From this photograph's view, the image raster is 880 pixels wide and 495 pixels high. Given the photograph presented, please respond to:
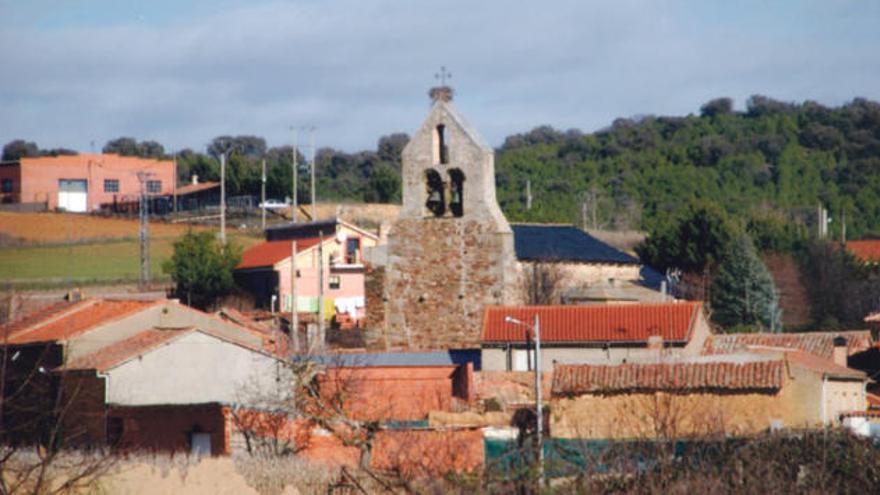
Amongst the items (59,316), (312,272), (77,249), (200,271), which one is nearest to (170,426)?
(59,316)

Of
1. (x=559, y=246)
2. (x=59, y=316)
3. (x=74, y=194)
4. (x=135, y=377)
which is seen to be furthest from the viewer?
(x=74, y=194)

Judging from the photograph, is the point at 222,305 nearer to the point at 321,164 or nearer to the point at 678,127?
the point at 321,164

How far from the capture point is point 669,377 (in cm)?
3453

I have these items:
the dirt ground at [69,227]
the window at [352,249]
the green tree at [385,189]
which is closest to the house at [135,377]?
the window at [352,249]

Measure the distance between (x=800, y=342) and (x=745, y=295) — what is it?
13.1 meters

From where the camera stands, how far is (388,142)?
13038cm

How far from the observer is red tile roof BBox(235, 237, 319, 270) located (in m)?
62.6

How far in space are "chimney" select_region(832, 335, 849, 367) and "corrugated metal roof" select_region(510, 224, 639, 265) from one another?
45.3 feet

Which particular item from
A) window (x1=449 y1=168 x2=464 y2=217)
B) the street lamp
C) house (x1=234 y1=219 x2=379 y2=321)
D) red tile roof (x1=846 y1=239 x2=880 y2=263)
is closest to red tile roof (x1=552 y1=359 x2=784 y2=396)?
the street lamp

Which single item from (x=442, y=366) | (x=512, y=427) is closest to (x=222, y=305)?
(x=442, y=366)

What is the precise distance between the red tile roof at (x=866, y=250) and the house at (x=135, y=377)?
40.9 metres

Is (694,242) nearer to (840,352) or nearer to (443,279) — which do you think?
(840,352)

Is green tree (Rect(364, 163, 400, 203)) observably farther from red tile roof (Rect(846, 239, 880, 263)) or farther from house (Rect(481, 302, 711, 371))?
house (Rect(481, 302, 711, 371))

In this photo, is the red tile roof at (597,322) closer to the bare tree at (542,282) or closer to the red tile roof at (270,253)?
the bare tree at (542,282)
